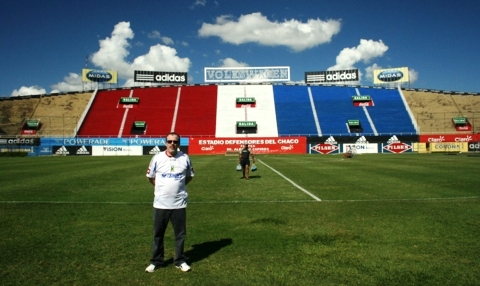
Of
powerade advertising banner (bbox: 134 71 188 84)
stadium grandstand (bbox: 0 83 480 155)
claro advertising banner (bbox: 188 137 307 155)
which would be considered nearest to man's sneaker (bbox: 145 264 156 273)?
claro advertising banner (bbox: 188 137 307 155)

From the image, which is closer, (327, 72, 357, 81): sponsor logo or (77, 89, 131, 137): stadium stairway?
(77, 89, 131, 137): stadium stairway

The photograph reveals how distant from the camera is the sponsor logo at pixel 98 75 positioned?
81.4 metres

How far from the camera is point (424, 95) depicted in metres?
73.9

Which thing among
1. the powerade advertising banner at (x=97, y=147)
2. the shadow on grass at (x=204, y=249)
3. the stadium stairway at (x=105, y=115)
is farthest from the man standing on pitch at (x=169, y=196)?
the stadium stairway at (x=105, y=115)

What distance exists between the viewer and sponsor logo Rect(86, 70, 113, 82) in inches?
3206

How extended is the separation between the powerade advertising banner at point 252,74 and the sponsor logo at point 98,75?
2351 cm

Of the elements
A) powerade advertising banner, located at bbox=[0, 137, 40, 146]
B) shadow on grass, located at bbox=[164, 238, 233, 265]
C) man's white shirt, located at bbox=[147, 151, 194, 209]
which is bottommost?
shadow on grass, located at bbox=[164, 238, 233, 265]

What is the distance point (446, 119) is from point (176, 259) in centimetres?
7143

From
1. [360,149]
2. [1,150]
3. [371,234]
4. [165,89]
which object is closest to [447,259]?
[371,234]

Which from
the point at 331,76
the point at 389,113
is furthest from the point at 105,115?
the point at 389,113

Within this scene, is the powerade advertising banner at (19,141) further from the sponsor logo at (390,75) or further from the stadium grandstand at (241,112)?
the sponsor logo at (390,75)

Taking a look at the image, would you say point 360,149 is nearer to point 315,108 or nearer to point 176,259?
point 315,108

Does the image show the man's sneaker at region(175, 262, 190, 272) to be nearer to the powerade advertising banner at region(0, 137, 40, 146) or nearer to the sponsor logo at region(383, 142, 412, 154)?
the sponsor logo at region(383, 142, 412, 154)

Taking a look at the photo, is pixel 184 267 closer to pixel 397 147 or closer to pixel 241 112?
pixel 397 147
